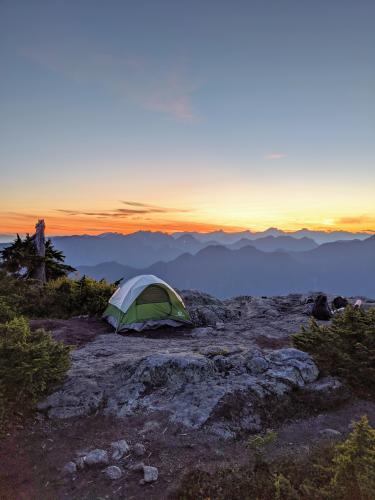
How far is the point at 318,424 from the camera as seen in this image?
8.73 m

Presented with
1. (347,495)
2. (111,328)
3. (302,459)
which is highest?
(347,495)

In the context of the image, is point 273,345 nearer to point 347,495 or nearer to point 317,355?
point 317,355

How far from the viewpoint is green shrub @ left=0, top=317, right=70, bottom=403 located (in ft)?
28.9

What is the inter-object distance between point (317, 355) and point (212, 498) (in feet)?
22.6

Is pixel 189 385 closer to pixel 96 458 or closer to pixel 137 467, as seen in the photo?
pixel 137 467

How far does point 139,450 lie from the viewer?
288 inches

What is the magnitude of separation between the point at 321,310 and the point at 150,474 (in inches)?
648

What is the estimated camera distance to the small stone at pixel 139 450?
23.8 ft

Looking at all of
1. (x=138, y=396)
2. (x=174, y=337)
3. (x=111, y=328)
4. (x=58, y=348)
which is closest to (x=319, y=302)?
(x=174, y=337)

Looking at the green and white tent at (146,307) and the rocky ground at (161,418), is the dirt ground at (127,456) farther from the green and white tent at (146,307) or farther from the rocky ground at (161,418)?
the green and white tent at (146,307)

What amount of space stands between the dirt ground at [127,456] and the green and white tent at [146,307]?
9.98 metres

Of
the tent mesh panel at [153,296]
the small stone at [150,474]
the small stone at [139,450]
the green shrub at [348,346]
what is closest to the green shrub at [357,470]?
the small stone at [150,474]

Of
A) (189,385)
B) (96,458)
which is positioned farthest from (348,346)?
(96,458)

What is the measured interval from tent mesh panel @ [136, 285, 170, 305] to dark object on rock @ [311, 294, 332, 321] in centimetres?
901
